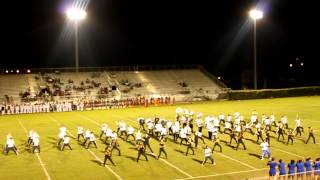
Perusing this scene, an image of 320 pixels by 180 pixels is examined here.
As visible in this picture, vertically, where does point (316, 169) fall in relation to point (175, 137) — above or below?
below

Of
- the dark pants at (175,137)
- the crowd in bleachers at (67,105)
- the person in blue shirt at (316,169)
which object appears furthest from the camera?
the crowd in bleachers at (67,105)

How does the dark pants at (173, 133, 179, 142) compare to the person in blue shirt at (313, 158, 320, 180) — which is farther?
the dark pants at (173, 133, 179, 142)

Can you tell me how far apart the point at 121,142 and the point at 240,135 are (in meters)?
7.05

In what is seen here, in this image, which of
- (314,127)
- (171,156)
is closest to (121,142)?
(171,156)

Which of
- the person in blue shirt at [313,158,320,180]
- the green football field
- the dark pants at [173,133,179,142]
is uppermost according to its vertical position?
the dark pants at [173,133,179,142]

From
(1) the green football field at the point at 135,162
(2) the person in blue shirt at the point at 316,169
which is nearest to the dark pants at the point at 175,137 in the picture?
(1) the green football field at the point at 135,162

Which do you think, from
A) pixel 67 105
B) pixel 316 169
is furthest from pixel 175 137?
pixel 67 105

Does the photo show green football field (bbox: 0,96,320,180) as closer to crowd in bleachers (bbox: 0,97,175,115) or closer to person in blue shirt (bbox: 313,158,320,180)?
person in blue shirt (bbox: 313,158,320,180)

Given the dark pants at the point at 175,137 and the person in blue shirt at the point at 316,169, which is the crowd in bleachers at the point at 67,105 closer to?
the dark pants at the point at 175,137

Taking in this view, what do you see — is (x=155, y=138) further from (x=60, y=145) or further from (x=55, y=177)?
(x=55, y=177)

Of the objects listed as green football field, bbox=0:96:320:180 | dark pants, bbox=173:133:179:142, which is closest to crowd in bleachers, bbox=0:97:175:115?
green football field, bbox=0:96:320:180

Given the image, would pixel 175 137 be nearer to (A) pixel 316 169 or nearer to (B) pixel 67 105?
(A) pixel 316 169

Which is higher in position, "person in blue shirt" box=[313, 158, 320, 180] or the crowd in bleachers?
the crowd in bleachers

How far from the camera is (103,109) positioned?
46.7 m
